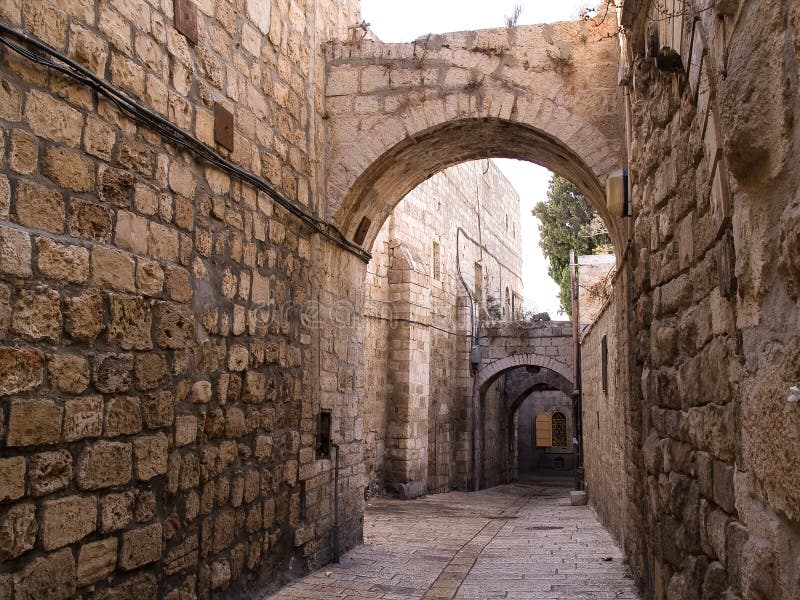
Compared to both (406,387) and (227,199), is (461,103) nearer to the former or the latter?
(227,199)

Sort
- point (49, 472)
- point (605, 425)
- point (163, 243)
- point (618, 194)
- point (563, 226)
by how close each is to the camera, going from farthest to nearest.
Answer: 1. point (563, 226)
2. point (605, 425)
3. point (618, 194)
4. point (163, 243)
5. point (49, 472)

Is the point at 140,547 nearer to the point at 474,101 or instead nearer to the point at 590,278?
the point at 474,101

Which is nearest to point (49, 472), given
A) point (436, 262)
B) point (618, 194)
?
point (618, 194)

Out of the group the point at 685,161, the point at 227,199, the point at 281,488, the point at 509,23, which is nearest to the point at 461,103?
the point at 509,23

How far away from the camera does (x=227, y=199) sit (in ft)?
16.4

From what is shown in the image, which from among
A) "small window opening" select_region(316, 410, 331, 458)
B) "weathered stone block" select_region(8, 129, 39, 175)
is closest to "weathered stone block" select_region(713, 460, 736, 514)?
"weathered stone block" select_region(8, 129, 39, 175)

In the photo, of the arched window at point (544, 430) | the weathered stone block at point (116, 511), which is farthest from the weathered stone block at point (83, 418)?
the arched window at point (544, 430)

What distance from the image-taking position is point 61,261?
3.36m

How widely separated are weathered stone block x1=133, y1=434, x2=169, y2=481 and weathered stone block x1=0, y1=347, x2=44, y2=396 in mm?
825

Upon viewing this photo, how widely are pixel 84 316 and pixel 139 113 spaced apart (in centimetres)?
116

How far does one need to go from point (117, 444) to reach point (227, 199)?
1889mm

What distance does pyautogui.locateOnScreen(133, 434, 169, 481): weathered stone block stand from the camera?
391 cm

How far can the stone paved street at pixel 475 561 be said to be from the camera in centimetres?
552

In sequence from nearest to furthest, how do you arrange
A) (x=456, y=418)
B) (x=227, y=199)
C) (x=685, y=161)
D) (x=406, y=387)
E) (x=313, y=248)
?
1. (x=685, y=161)
2. (x=227, y=199)
3. (x=313, y=248)
4. (x=406, y=387)
5. (x=456, y=418)
